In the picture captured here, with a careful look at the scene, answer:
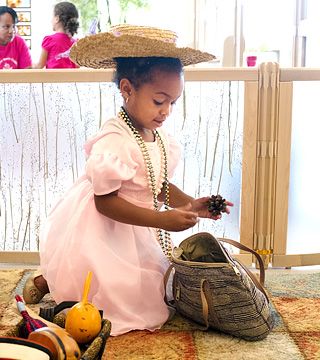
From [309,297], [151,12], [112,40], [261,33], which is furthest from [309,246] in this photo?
[151,12]

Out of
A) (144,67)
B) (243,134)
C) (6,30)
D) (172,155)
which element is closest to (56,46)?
(6,30)

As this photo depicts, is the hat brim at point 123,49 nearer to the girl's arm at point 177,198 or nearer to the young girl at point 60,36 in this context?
the girl's arm at point 177,198

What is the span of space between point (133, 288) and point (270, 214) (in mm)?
856

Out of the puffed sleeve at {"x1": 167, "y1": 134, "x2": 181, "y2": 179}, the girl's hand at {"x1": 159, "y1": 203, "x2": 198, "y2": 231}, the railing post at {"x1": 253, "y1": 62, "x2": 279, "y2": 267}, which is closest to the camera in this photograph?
the girl's hand at {"x1": 159, "y1": 203, "x2": 198, "y2": 231}

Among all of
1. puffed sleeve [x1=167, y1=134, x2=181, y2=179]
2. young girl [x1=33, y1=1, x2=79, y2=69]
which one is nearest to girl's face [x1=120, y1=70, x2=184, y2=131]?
puffed sleeve [x1=167, y1=134, x2=181, y2=179]

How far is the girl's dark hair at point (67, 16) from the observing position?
12.6 ft

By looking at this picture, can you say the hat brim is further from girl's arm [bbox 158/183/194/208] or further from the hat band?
girl's arm [bbox 158/183/194/208]

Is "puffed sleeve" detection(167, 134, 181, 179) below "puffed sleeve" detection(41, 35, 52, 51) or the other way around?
below

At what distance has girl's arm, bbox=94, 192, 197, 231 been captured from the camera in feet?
5.52

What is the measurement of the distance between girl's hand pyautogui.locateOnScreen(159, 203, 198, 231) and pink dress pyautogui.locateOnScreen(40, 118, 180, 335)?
15 centimetres

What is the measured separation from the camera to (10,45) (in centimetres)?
381

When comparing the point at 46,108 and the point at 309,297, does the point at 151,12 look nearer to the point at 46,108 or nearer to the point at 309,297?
the point at 46,108

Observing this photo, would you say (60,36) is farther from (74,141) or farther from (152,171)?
(152,171)

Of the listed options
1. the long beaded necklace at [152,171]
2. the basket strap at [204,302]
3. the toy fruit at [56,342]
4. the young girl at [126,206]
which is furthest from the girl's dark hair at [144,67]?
the toy fruit at [56,342]
